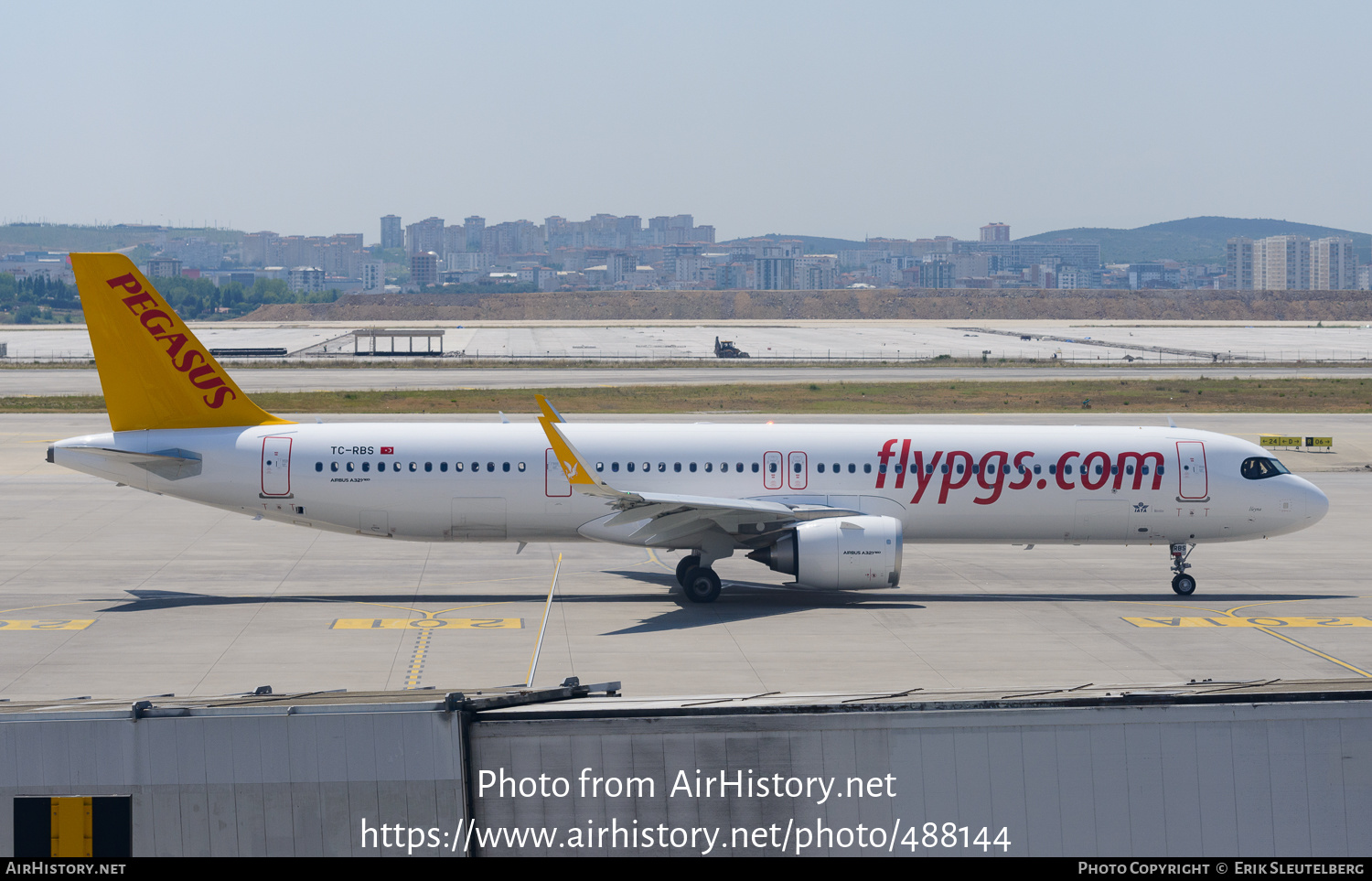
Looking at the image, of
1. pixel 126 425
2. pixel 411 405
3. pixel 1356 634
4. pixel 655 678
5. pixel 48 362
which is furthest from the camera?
pixel 48 362

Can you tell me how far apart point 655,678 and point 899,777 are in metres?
9.88

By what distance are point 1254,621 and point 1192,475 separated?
14.4 feet

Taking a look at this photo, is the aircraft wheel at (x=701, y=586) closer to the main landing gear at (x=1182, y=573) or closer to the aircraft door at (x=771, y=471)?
the aircraft door at (x=771, y=471)

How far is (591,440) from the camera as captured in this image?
1180 inches

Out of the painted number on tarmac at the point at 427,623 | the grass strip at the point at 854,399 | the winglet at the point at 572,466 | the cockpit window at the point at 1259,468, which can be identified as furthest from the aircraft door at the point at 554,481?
the grass strip at the point at 854,399

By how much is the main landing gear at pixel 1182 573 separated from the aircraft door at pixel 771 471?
393 inches

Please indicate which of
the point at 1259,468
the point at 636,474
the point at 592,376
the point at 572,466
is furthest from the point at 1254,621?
the point at 592,376

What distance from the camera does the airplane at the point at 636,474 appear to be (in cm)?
2867

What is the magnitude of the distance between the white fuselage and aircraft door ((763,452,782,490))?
31 millimetres


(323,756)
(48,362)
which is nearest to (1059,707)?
(323,756)

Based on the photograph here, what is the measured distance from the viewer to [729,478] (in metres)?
29.5

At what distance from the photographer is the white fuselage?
28.9 meters
